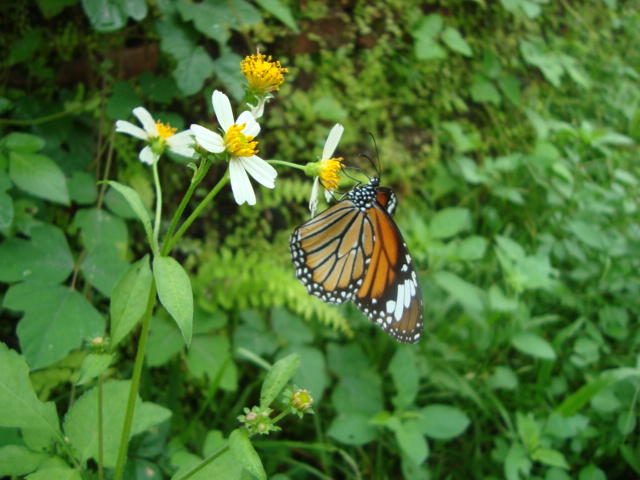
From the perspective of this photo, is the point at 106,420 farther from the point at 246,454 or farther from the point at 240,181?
the point at 240,181

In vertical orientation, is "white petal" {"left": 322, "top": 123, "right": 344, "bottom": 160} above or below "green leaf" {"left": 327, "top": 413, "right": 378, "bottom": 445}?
above

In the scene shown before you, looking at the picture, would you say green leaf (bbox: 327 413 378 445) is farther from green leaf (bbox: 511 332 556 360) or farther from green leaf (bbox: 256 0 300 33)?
green leaf (bbox: 256 0 300 33)

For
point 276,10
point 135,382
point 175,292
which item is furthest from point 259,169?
point 276,10

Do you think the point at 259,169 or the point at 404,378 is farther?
the point at 404,378

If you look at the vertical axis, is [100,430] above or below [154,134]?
below

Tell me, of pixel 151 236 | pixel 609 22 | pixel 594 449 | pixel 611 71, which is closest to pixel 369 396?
pixel 594 449

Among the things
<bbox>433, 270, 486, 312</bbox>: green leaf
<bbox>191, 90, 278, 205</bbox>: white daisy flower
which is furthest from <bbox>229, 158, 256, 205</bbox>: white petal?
<bbox>433, 270, 486, 312</bbox>: green leaf

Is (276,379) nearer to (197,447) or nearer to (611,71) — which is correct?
(197,447)
